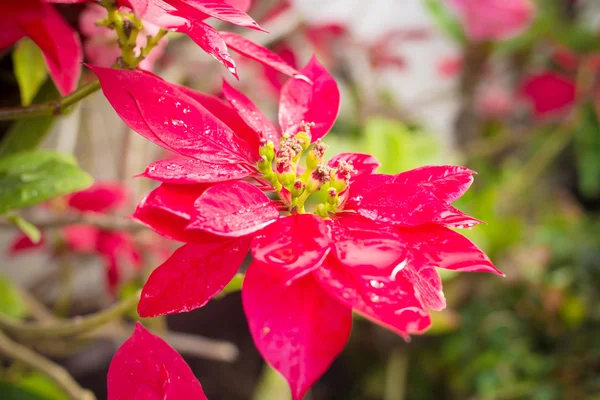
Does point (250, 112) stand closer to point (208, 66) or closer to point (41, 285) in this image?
point (208, 66)

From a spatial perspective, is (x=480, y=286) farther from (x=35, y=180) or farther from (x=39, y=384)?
(x=35, y=180)

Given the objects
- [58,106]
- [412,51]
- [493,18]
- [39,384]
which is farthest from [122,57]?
[412,51]

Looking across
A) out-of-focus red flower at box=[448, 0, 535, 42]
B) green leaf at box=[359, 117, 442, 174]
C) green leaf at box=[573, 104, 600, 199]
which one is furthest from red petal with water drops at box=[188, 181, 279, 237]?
green leaf at box=[573, 104, 600, 199]

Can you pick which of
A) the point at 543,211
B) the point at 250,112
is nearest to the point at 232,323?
the point at 250,112

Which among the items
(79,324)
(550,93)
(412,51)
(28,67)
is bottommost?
(412,51)

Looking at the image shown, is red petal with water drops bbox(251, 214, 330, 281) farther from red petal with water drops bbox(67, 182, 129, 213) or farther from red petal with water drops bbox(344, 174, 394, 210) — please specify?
red petal with water drops bbox(67, 182, 129, 213)

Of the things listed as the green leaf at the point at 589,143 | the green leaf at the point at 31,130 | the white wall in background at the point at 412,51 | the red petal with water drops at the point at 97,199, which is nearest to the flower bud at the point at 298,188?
the green leaf at the point at 31,130

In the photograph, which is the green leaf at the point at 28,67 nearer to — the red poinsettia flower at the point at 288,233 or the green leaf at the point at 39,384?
the red poinsettia flower at the point at 288,233
